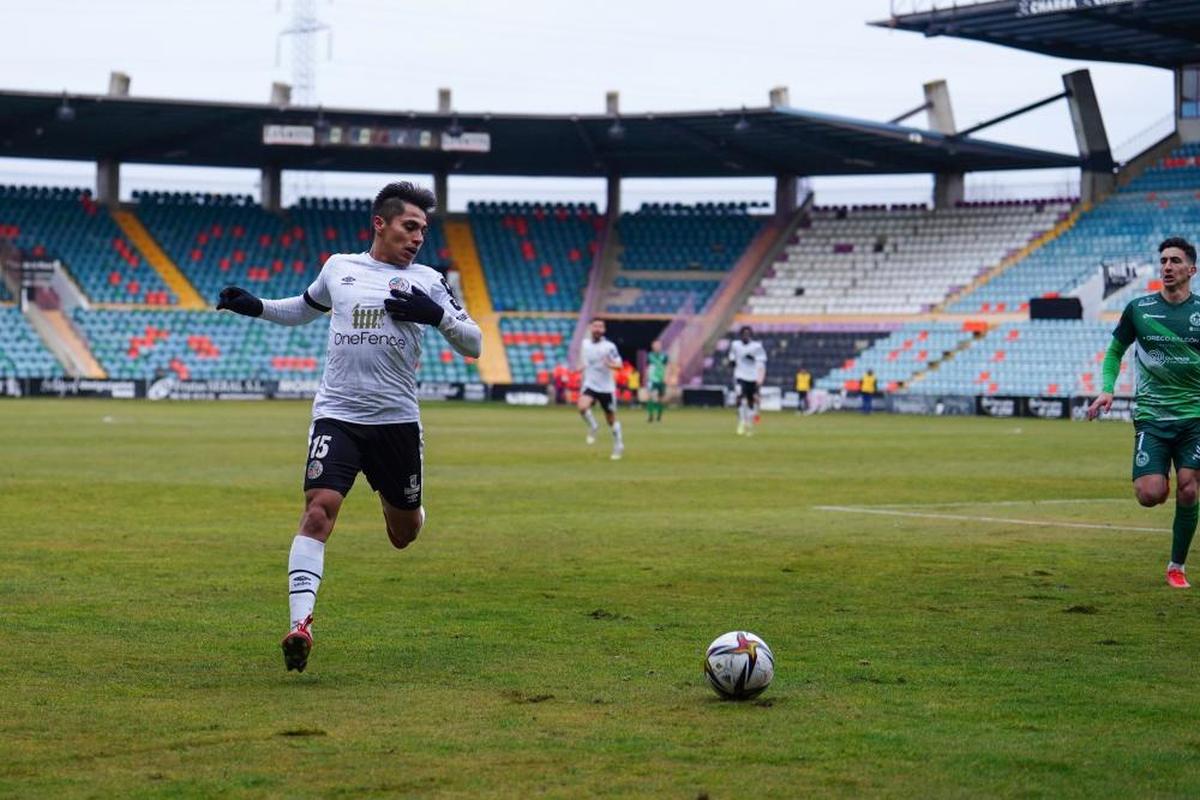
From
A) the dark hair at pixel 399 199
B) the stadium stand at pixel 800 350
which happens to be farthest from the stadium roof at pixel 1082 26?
the dark hair at pixel 399 199

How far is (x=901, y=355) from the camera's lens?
65.9 metres

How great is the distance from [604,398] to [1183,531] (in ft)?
69.7

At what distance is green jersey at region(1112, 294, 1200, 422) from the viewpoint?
12.9 metres

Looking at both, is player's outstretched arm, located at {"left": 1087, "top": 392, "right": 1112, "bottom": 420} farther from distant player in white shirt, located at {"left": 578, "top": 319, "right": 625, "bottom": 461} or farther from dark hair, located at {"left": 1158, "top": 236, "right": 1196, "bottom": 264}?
distant player in white shirt, located at {"left": 578, "top": 319, "right": 625, "bottom": 461}

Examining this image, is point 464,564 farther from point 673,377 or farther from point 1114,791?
point 673,377

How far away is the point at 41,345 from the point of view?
226ft

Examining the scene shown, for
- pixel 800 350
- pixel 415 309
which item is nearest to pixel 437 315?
pixel 415 309

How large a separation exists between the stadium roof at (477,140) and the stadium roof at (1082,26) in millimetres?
5330

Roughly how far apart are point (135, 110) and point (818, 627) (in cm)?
6308

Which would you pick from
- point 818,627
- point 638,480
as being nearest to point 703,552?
point 818,627

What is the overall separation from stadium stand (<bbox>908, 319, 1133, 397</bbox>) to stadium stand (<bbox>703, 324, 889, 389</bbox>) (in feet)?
15.2

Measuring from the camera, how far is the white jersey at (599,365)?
3375 centimetres

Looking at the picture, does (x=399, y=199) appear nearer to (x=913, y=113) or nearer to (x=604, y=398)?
(x=604, y=398)

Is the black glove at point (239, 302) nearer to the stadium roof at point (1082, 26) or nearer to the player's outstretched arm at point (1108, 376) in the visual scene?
the player's outstretched arm at point (1108, 376)
